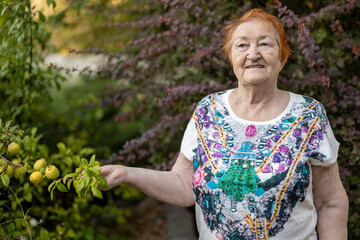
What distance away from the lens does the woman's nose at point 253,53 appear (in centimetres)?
180

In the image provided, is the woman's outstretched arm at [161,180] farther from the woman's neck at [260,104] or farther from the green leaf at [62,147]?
the green leaf at [62,147]

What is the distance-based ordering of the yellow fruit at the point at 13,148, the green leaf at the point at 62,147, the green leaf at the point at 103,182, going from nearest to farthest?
the green leaf at the point at 103,182, the yellow fruit at the point at 13,148, the green leaf at the point at 62,147

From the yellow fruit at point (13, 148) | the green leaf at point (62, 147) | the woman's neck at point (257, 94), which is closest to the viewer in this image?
the woman's neck at point (257, 94)

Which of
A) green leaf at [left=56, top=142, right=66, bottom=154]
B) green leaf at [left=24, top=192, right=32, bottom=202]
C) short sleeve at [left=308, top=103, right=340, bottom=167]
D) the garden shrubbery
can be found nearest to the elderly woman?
short sleeve at [left=308, top=103, right=340, bottom=167]

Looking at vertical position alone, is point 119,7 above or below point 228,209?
above

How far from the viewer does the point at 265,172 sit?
1770 millimetres

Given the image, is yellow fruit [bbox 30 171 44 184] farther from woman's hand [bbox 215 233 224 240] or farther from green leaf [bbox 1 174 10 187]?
woman's hand [bbox 215 233 224 240]

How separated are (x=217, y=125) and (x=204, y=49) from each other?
0.77 meters

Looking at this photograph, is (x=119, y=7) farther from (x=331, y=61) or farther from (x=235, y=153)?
(x=235, y=153)

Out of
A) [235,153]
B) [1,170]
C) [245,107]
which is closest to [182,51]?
[245,107]

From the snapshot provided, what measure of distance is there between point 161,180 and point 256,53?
76cm

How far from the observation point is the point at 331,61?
8.35 feet

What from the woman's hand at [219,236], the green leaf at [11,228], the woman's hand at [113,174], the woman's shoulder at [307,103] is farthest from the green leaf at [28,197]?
the woman's shoulder at [307,103]

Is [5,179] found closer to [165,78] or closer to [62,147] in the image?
[62,147]
